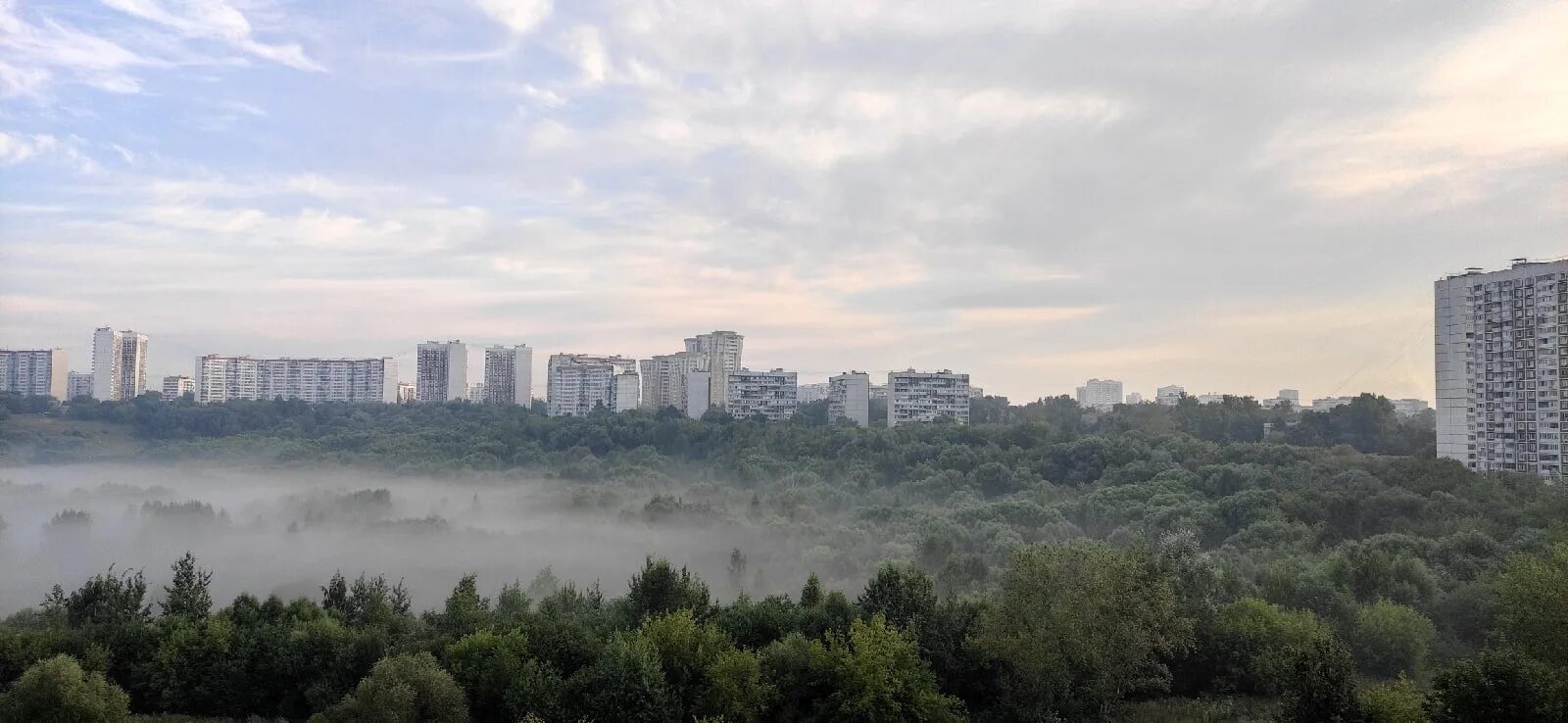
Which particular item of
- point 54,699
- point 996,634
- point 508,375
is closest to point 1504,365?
point 996,634

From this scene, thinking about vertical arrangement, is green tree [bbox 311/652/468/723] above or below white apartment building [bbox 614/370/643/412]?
below

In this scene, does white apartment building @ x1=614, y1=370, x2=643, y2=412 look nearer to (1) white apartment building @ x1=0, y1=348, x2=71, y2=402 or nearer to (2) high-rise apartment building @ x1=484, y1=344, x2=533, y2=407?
(2) high-rise apartment building @ x1=484, y1=344, x2=533, y2=407

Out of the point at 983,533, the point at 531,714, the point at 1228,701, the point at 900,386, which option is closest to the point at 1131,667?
the point at 1228,701

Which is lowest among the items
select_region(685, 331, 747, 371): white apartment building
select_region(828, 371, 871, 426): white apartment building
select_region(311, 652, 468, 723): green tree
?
select_region(311, 652, 468, 723): green tree

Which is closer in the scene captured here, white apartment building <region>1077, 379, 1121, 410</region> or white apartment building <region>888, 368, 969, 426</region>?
white apartment building <region>888, 368, 969, 426</region>

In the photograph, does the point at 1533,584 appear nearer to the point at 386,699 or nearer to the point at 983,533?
the point at 386,699

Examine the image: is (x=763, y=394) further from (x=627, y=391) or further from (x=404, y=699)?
(x=404, y=699)

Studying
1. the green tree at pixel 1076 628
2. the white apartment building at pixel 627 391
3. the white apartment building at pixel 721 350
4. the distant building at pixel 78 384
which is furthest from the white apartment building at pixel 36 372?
the green tree at pixel 1076 628

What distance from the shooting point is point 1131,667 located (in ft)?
79.7

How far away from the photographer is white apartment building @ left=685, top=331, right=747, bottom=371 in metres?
132

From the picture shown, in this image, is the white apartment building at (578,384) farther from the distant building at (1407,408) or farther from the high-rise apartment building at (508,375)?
the distant building at (1407,408)

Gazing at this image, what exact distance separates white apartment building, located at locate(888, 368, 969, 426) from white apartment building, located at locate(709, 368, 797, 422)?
16.0m

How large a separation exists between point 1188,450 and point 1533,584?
49.3 m

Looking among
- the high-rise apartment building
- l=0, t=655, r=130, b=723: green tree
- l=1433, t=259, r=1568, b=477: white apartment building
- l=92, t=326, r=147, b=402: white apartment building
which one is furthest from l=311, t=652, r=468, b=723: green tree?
l=92, t=326, r=147, b=402: white apartment building
